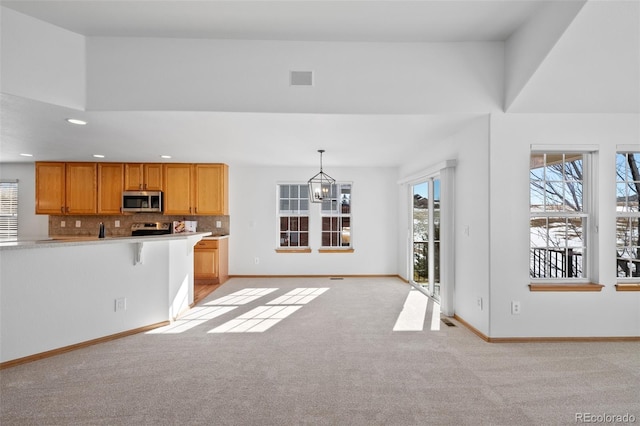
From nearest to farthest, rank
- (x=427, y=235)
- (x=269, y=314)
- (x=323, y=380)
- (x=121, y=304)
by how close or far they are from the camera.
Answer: (x=323, y=380) → (x=121, y=304) → (x=269, y=314) → (x=427, y=235)

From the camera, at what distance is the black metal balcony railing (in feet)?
10.7

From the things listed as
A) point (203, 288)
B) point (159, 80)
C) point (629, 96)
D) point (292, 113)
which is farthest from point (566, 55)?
point (203, 288)

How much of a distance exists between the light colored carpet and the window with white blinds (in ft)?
16.7

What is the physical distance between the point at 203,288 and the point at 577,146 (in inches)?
222

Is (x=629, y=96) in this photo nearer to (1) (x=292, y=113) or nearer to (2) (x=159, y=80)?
(1) (x=292, y=113)

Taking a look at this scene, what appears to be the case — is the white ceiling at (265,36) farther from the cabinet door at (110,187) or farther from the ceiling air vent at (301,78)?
the cabinet door at (110,187)

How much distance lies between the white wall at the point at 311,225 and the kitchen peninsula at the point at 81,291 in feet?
8.19

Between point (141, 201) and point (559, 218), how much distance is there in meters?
6.54

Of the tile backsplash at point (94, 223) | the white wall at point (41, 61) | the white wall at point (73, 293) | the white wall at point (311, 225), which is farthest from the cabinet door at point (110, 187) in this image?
the white wall at point (41, 61)

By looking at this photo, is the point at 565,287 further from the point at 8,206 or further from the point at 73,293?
the point at 8,206

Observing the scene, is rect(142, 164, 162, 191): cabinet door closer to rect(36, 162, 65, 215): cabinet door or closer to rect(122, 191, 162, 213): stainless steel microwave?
rect(122, 191, 162, 213): stainless steel microwave

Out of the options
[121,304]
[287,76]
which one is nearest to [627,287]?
[287,76]

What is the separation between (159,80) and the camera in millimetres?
2922

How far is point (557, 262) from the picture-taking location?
3.27 meters
